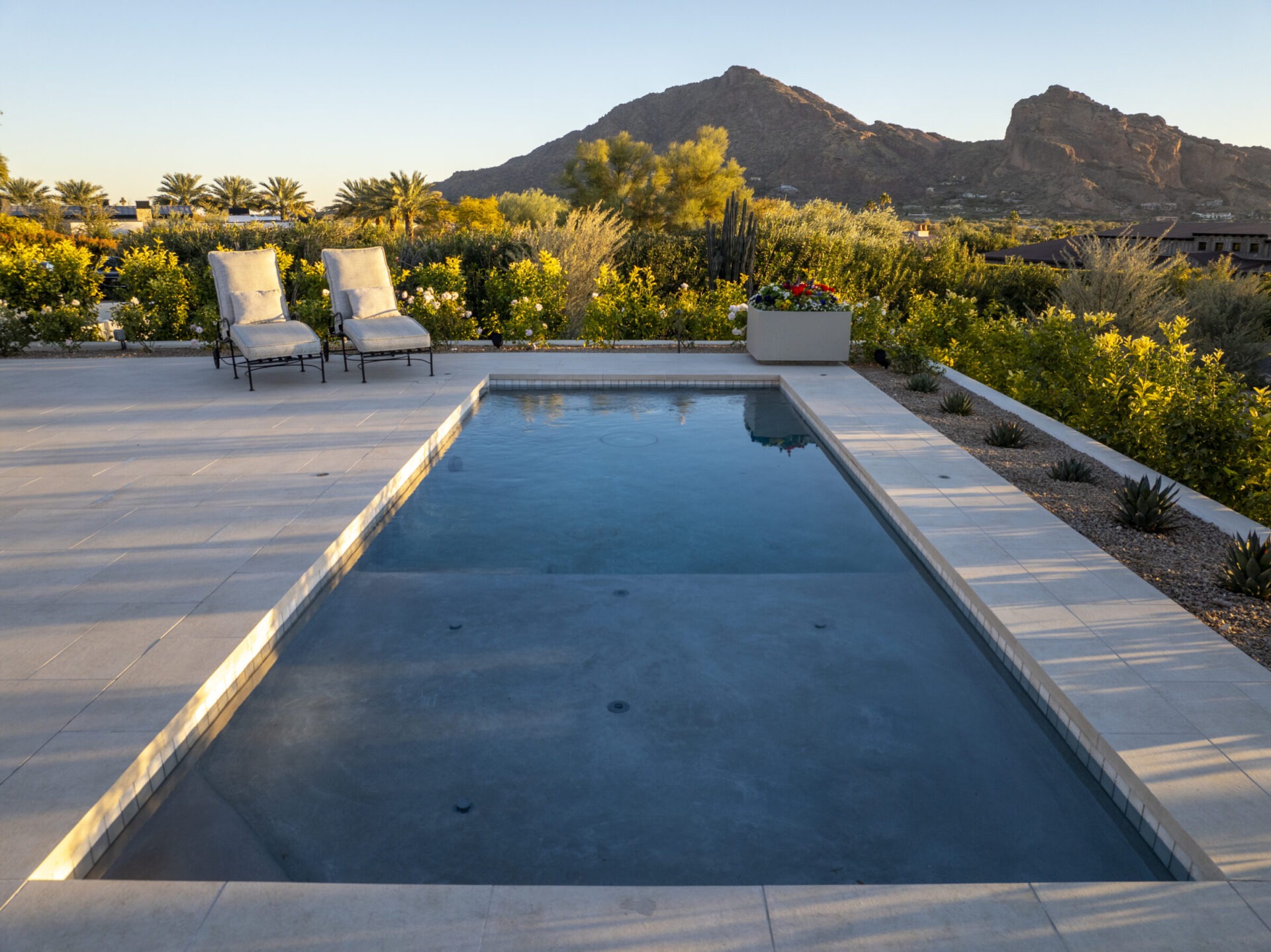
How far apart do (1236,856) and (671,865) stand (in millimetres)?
1350

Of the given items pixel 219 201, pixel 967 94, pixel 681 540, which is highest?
pixel 967 94

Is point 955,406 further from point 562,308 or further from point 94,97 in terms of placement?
point 94,97

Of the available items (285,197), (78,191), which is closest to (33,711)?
(285,197)

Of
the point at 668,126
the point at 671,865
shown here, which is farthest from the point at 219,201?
the point at 671,865

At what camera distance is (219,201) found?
150 feet

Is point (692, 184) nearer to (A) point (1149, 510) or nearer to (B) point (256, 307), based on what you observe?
(B) point (256, 307)

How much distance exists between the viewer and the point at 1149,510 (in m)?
4.14

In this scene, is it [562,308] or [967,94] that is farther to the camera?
[967,94]

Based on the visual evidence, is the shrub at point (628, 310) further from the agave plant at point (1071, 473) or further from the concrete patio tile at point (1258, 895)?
the concrete patio tile at point (1258, 895)

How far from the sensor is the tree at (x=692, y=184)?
3506 centimetres

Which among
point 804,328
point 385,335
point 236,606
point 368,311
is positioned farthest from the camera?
point 804,328

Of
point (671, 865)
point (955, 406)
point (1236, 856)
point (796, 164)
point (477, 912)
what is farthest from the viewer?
point (796, 164)

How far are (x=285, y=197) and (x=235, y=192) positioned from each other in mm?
6002

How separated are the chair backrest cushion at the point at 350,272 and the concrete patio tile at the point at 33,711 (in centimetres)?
616
